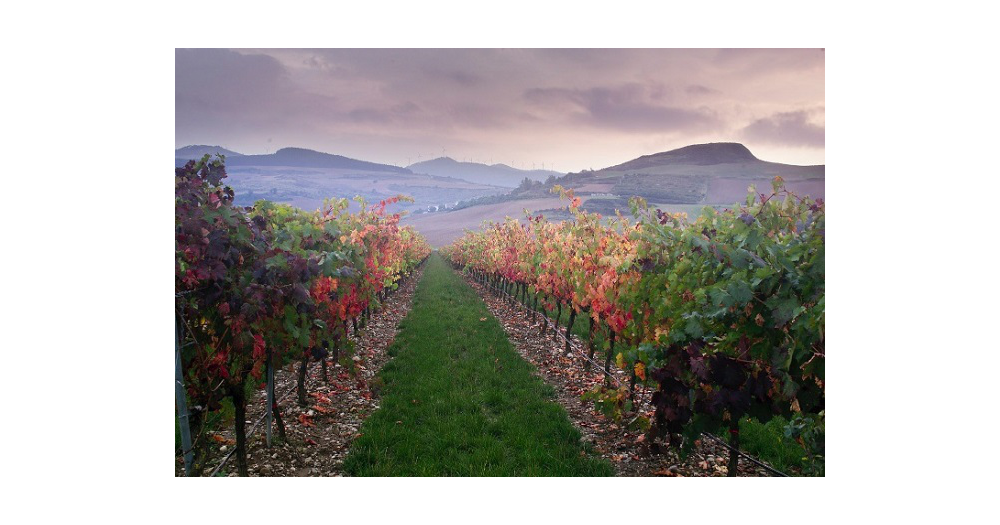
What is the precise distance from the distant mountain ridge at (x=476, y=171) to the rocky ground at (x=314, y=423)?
1620mm

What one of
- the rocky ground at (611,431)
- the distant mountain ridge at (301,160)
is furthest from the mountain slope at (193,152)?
the rocky ground at (611,431)

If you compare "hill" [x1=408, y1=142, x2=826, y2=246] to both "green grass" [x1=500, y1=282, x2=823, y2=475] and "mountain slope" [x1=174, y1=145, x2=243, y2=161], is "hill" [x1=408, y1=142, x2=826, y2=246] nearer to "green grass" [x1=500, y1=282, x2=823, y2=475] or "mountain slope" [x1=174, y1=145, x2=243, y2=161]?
"green grass" [x1=500, y1=282, x2=823, y2=475]

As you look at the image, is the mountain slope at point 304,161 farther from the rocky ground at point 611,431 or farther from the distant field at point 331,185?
the rocky ground at point 611,431

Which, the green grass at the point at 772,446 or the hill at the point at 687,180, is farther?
the green grass at the point at 772,446

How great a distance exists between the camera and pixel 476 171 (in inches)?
168

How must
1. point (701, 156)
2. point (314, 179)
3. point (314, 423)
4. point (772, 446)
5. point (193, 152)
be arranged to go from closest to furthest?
1. point (193, 152)
2. point (772, 446)
3. point (701, 156)
4. point (314, 423)
5. point (314, 179)

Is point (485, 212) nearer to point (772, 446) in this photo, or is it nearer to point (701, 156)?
point (701, 156)

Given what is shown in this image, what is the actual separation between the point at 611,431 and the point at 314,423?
7.08 feet

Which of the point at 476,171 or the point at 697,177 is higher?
the point at 476,171

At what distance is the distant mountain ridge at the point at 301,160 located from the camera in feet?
10.9

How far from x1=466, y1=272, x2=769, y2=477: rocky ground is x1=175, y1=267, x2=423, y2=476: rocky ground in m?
1.62

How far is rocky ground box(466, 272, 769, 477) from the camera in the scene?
3.24 metres

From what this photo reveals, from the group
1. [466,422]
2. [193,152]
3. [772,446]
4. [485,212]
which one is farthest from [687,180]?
[485,212]
